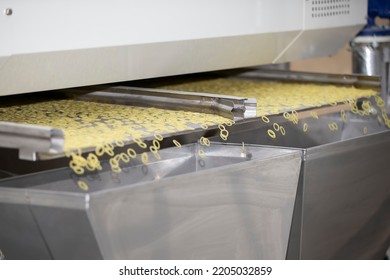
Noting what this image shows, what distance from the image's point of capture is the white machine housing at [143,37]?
1585 mm

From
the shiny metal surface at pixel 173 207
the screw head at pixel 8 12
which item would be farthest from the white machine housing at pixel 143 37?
the shiny metal surface at pixel 173 207

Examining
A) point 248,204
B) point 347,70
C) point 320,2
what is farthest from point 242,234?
point 347,70

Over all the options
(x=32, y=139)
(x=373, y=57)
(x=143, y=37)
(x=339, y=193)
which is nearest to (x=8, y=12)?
(x=32, y=139)

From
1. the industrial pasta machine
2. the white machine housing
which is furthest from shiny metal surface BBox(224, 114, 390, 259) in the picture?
the white machine housing

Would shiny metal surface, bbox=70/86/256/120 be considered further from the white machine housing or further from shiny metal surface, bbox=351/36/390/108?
shiny metal surface, bbox=351/36/390/108

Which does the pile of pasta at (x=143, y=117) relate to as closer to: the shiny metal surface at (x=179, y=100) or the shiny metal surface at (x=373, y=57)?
the shiny metal surface at (x=179, y=100)

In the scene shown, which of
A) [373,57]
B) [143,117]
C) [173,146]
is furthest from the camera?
[373,57]

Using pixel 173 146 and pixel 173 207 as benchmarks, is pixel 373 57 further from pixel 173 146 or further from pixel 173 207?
pixel 173 207

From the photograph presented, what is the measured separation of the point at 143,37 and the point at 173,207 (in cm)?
56

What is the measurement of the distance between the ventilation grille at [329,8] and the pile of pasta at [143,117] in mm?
268

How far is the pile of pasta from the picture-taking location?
156 centimetres

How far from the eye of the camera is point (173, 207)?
1.51m

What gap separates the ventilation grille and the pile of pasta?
0.88ft
